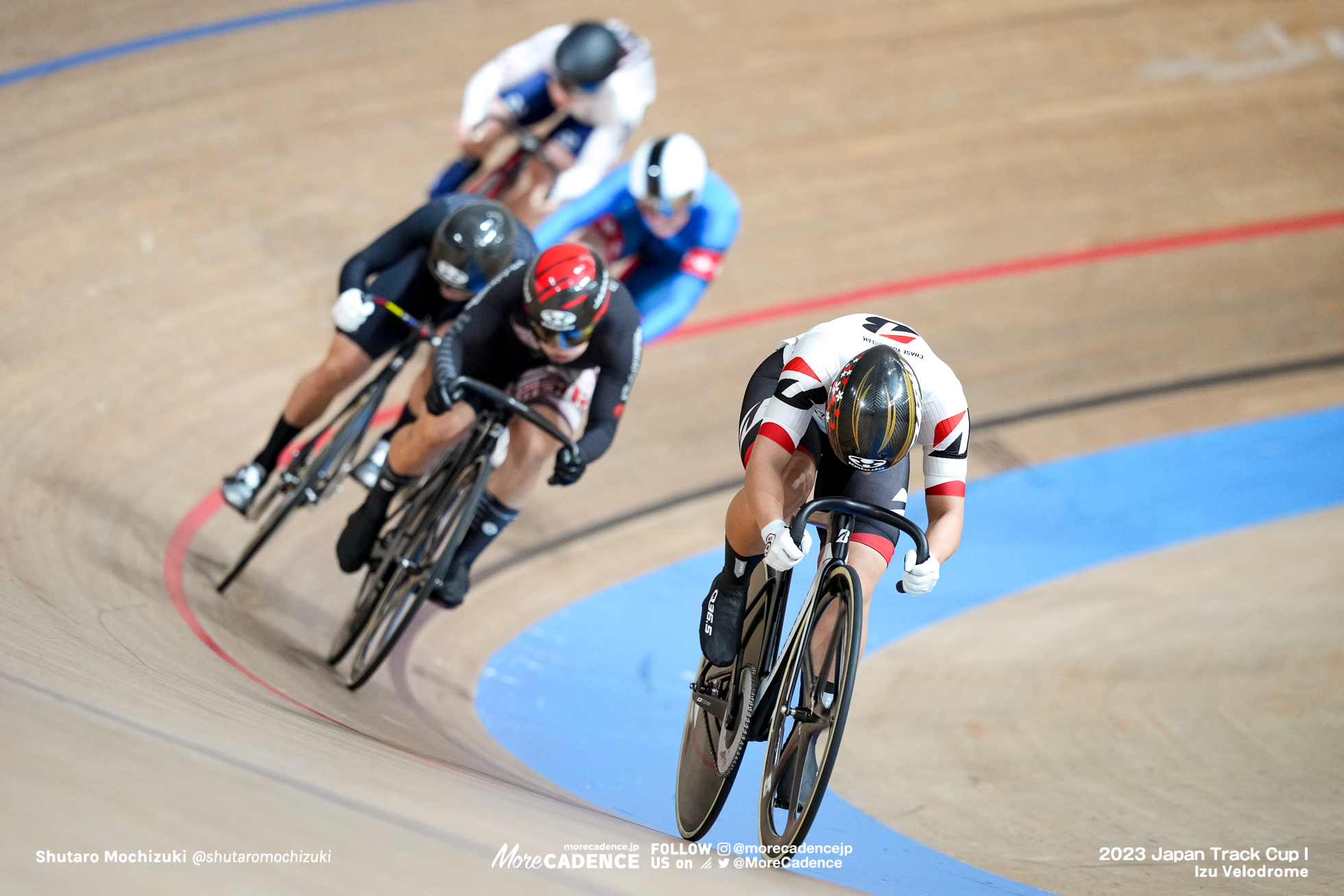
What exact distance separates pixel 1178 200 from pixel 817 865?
4.74 meters

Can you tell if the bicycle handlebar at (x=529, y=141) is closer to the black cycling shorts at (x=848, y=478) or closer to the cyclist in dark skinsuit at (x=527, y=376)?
the cyclist in dark skinsuit at (x=527, y=376)

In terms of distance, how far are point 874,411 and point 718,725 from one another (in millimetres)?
851

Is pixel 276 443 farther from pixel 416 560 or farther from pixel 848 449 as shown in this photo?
pixel 848 449

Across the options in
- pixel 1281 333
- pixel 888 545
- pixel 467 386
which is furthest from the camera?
pixel 1281 333

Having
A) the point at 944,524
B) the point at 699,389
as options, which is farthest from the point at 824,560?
the point at 699,389

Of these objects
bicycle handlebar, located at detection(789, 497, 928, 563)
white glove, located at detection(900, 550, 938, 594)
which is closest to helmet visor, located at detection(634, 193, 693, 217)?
bicycle handlebar, located at detection(789, 497, 928, 563)

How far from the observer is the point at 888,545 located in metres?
2.51

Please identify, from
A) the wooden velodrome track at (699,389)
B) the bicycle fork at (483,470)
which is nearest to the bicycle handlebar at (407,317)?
the bicycle fork at (483,470)

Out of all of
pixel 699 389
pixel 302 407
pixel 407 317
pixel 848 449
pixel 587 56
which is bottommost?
pixel 699 389

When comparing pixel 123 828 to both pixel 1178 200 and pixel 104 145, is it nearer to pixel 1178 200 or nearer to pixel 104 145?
pixel 104 145

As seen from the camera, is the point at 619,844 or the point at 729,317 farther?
the point at 729,317

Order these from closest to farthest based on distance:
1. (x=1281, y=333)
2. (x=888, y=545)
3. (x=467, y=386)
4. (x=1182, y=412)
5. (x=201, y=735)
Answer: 1. (x=201, y=735)
2. (x=888, y=545)
3. (x=467, y=386)
4. (x=1182, y=412)
5. (x=1281, y=333)

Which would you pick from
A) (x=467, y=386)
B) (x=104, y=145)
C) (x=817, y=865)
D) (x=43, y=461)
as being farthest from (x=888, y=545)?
(x=104, y=145)

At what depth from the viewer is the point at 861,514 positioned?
238cm
